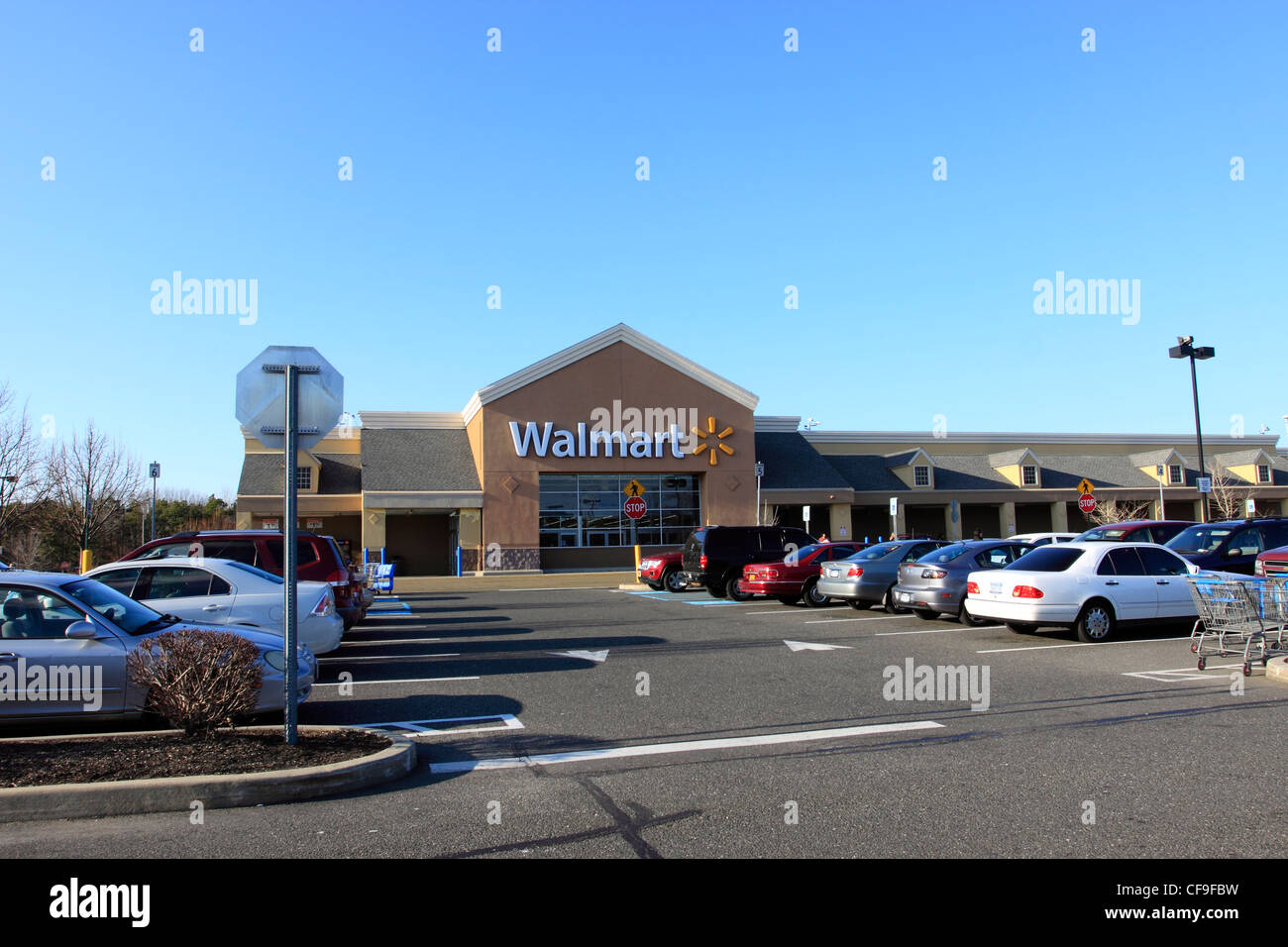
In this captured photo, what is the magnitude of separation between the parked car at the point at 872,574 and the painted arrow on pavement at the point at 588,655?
260 inches

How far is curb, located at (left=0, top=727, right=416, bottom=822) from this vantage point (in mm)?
5676

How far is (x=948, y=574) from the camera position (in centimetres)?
1570

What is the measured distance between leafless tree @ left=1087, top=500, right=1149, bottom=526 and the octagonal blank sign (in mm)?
45522

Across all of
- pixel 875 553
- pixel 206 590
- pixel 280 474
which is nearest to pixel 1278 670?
pixel 875 553

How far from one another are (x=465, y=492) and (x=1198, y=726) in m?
33.1

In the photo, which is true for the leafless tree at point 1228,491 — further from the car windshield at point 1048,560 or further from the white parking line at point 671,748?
the white parking line at point 671,748

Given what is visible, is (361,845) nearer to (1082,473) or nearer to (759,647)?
(759,647)

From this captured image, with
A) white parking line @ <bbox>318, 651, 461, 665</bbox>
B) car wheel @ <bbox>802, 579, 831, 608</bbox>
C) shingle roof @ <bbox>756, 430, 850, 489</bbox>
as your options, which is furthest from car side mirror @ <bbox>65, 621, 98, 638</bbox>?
shingle roof @ <bbox>756, 430, 850, 489</bbox>

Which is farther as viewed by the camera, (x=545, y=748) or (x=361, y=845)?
(x=545, y=748)

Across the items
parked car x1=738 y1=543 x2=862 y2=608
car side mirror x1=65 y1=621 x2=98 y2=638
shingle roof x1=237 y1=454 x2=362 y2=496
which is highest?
shingle roof x1=237 y1=454 x2=362 y2=496

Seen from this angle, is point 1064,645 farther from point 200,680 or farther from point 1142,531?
point 200,680

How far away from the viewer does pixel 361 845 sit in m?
5.11

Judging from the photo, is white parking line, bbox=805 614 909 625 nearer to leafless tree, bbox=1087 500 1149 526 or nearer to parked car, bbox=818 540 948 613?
parked car, bbox=818 540 948 613
